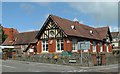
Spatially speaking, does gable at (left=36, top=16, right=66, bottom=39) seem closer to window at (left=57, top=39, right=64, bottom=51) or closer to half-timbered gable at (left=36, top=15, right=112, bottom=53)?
half-timbered gable at (left=36, top=15, right=112, bottom=53)

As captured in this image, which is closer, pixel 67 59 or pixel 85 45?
pixel 85 45

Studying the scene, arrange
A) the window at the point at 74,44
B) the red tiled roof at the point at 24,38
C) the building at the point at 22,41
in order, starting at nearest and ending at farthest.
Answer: the window at the point at 74,44 < the building at the point at 22,41 < the red tiled roof at the point at 24,38

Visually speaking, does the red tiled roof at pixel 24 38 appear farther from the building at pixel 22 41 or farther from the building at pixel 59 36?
the building at pixel 59 36

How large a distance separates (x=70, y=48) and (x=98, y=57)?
982cm

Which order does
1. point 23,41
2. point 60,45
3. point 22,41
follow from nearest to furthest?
1. point 60,45
2. point 23,41
3. point 22,41

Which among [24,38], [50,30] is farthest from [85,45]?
[24,38]

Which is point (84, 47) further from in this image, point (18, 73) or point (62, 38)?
point (18, 73)

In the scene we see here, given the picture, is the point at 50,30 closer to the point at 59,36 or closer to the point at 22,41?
the point at 59,36

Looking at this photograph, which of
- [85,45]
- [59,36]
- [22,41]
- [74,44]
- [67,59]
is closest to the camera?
[85,45]

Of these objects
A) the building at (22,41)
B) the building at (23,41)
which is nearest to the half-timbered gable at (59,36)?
the building at (22,41)

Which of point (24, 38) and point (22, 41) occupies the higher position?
point (24, 38)

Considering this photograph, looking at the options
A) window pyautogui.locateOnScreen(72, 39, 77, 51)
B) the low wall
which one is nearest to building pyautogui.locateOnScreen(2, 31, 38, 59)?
the low wall

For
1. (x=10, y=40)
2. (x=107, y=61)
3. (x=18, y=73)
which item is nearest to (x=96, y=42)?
(x=107, y=61)

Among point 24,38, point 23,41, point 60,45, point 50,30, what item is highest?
point 50,30
